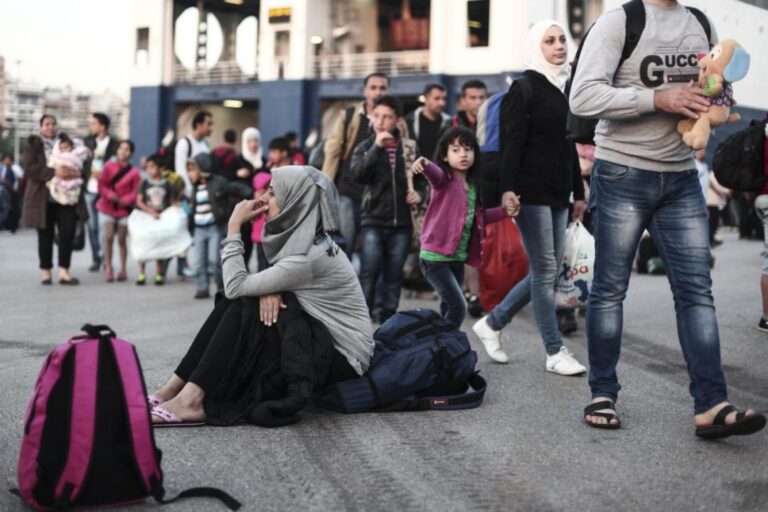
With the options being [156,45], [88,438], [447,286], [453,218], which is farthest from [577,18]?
[88,438]

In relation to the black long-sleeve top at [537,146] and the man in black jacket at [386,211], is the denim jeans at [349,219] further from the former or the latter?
the black long-sleeve top at [537,146]

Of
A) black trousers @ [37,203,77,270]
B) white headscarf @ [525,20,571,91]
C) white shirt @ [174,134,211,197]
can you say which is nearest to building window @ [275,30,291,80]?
white shirt @ [174,134,211,197]

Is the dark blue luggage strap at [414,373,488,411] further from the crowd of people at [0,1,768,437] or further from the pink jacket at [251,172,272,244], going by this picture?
the pink jacket at [251,172,272,244]

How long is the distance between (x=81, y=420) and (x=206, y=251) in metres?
7.56

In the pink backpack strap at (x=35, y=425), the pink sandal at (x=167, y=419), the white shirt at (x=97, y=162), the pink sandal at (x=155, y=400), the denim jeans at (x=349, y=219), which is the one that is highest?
the white shirt at (x=97, y=162)

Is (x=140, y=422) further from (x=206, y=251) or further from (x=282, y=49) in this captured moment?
(x=282, y=49)

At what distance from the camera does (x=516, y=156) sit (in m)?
→ 6.09

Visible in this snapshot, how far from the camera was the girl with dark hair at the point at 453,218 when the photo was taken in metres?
6.74

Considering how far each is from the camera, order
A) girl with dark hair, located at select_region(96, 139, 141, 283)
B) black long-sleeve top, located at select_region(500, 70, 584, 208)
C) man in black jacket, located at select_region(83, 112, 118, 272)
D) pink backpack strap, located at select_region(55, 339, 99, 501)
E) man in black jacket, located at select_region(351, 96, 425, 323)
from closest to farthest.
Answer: pink backpack strap, located at select_region(55, 339, 99, 501) → black long-sleeve top, located at select_region(500, 70, 584, 208) → man in black jacket, located at select_region(351, 96, 425, 323) → girl with dark hair, located at select_region(96, 139, 141, 283) → man in black jacket, located at select_region(83, 112, 118, 272)

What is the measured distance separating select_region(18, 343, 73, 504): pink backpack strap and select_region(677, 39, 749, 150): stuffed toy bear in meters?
2.67

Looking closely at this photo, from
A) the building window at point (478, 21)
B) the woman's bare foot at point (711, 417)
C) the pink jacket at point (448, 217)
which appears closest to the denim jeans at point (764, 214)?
the pink jacket at point (448, 217)

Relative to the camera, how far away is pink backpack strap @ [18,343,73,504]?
11.4 feet

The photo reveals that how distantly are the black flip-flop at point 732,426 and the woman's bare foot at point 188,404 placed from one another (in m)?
2.25

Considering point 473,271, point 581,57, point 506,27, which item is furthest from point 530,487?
point 506,27
